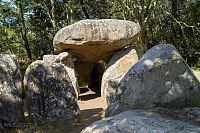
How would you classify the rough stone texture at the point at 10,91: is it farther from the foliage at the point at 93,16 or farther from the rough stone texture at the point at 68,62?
the foliage at the point at 93,16

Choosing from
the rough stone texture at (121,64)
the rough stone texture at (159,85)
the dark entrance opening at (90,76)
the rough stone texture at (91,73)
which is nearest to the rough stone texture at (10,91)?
the rough stone texture at (159,85)

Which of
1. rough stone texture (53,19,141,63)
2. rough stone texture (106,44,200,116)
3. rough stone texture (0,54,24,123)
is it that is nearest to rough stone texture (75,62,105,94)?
rough stone texture (53,19,141,63)

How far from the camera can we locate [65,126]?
7809 millimetres

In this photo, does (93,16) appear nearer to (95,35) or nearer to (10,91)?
(95,35)

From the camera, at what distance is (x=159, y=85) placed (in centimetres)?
589

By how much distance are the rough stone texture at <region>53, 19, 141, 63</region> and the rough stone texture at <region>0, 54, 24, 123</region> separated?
380cm

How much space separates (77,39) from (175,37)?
11.4 m

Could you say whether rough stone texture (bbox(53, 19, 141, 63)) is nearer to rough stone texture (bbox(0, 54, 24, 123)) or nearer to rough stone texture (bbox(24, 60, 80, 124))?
rough stone texture (bbox(24, 60, 80, 124))

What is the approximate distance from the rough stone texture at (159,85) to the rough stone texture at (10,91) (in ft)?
8.81

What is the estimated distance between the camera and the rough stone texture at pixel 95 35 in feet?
39.3

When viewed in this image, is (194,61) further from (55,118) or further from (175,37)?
(55,118)

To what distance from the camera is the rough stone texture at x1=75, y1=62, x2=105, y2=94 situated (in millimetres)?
14672

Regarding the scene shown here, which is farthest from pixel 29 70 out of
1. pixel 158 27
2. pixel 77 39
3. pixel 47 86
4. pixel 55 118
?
pixel 158 27

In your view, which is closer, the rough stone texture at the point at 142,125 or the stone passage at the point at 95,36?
the rough stone texture at the point at 142,125
